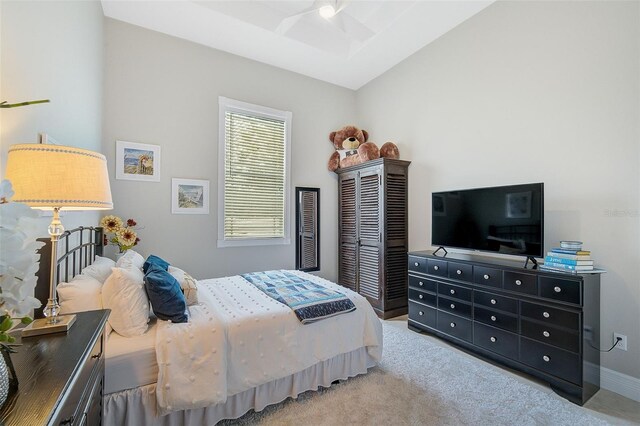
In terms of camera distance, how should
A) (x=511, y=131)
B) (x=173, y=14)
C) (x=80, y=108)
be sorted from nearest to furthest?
(x=80, y=108) < (x=511, y=131) < (x=173, y=14)

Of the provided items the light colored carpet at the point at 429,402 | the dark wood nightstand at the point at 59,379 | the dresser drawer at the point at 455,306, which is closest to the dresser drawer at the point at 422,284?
the dresser drawer at the point at 455,306

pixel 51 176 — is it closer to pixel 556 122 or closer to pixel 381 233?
pixel 381 233

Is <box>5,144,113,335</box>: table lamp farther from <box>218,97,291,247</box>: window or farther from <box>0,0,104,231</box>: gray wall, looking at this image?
<box>218,97,291,247</box>: window

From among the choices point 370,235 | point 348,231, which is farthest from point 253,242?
point 370,235

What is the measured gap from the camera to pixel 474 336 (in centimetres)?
257

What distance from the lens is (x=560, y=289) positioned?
2041mm

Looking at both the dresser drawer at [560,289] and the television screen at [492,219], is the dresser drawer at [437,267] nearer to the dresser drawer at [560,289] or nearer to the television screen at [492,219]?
the television screen at [492,219]

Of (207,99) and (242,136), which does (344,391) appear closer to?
(242,136)

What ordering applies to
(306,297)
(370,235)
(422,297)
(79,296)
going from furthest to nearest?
(370,235) < (422,297) < (306,297) < (79,296)

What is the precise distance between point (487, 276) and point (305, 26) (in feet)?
11.2

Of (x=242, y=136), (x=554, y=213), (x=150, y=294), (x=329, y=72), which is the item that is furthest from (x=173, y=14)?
(x=554, y=213)

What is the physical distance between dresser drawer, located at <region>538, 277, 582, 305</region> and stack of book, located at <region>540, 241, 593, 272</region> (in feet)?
0.38

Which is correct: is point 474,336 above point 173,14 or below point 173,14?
below

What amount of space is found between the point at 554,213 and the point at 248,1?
372 cm
